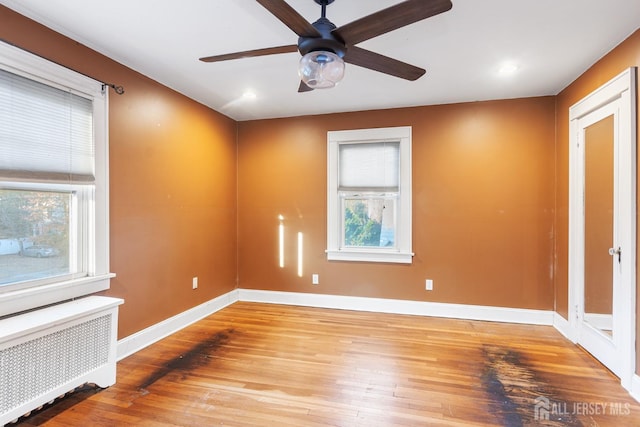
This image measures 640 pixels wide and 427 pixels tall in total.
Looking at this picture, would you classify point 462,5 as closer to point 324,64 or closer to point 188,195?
point 324,64

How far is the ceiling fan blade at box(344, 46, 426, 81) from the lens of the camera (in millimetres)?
1864

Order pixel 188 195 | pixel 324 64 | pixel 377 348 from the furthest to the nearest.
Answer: pixel 188 195 < pixel 377 348 < pixel 324 64

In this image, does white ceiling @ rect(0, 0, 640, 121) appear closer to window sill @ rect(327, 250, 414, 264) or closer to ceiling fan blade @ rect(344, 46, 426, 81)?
ceiling fan blade @ rect(344, 46, 426, 81)

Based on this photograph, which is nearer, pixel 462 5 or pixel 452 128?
pixel 462 5

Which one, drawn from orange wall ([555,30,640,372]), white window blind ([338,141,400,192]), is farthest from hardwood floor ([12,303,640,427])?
white window blind ([338,141,400,192])

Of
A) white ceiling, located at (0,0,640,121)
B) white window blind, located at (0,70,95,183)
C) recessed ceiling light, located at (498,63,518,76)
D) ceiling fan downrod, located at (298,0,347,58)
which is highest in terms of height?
white ceiling, located at (0,0,640,121)

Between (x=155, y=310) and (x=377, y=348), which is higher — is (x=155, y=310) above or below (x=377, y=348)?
above

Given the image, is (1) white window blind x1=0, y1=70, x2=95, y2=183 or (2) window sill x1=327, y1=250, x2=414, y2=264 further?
(2) window sill x1=327, y1=250, x2=414, y2=264

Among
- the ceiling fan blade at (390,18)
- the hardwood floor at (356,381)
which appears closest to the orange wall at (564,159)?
the hardwood floor at (356,381)

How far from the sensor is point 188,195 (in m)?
3.65

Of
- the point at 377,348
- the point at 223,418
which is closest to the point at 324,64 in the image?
the point at 223,418

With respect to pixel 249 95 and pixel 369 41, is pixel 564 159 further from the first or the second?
pixel 249 95

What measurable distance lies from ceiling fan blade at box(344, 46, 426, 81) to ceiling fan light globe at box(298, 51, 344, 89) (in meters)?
0.17

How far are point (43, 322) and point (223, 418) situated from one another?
1.23 metres
